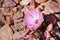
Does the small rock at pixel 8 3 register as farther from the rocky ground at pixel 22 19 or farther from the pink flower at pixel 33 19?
the pink flower at pixel 33 19

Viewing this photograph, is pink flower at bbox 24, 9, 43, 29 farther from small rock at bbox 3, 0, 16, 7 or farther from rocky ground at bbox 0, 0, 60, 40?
small rock at bbox 3, 0, 16, 7

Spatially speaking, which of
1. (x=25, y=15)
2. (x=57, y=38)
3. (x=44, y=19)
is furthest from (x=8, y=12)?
(x=57, y=38)

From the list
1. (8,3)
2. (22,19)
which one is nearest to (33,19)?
(22,19)

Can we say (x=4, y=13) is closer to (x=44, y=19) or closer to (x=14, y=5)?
(x=14, y=5)

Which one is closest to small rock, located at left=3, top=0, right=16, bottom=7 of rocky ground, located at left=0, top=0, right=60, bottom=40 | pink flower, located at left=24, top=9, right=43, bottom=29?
rocky ground, located at left=0, top=0, right=60, bottom=40

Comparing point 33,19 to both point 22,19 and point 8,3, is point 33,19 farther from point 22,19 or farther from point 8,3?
point 8,3

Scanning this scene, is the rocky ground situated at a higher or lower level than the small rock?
lower

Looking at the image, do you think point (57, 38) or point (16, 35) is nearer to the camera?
point (57, 38)
